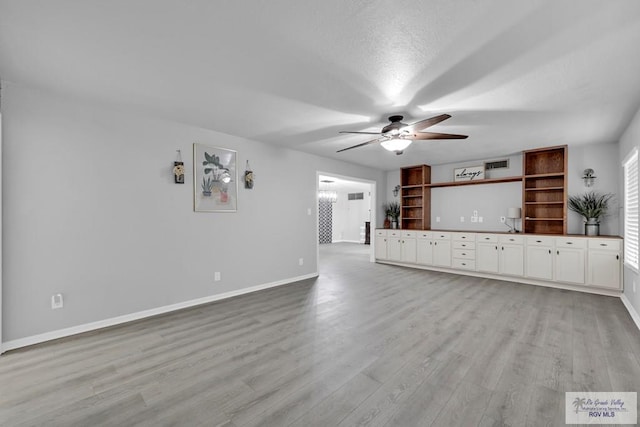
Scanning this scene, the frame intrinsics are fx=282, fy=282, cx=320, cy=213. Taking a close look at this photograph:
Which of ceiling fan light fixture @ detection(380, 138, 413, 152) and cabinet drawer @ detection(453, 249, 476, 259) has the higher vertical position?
ceiling fan light fixture @ detection(380, 138, 413, 152)

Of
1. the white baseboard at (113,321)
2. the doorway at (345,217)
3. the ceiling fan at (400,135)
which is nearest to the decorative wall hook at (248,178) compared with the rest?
the white baseboard at (113,321)

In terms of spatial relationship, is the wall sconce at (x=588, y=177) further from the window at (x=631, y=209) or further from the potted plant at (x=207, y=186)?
the potted plant at (x=207, y=186)

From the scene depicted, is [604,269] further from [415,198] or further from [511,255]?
[415,198]

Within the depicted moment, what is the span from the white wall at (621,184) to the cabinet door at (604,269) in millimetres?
141

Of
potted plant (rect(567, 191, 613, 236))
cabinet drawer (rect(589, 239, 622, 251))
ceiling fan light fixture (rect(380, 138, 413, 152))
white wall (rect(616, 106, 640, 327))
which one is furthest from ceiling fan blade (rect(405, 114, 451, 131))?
potted plant (rect(567, 191, 613, 236))

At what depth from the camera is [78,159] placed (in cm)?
299

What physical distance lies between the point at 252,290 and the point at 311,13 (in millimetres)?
3892

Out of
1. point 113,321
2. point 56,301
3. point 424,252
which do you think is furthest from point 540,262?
point 56,301

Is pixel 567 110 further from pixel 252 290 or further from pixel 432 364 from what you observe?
pixel 252 290

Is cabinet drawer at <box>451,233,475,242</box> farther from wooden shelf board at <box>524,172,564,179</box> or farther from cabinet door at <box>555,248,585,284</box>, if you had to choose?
wooden shelf board at <box>524,172,564,179</box>

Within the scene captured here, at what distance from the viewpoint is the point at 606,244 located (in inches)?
168

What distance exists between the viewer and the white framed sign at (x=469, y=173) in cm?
607

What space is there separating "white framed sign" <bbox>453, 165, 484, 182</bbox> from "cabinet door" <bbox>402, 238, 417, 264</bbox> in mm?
1741

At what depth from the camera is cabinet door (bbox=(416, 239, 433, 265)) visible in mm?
6238
